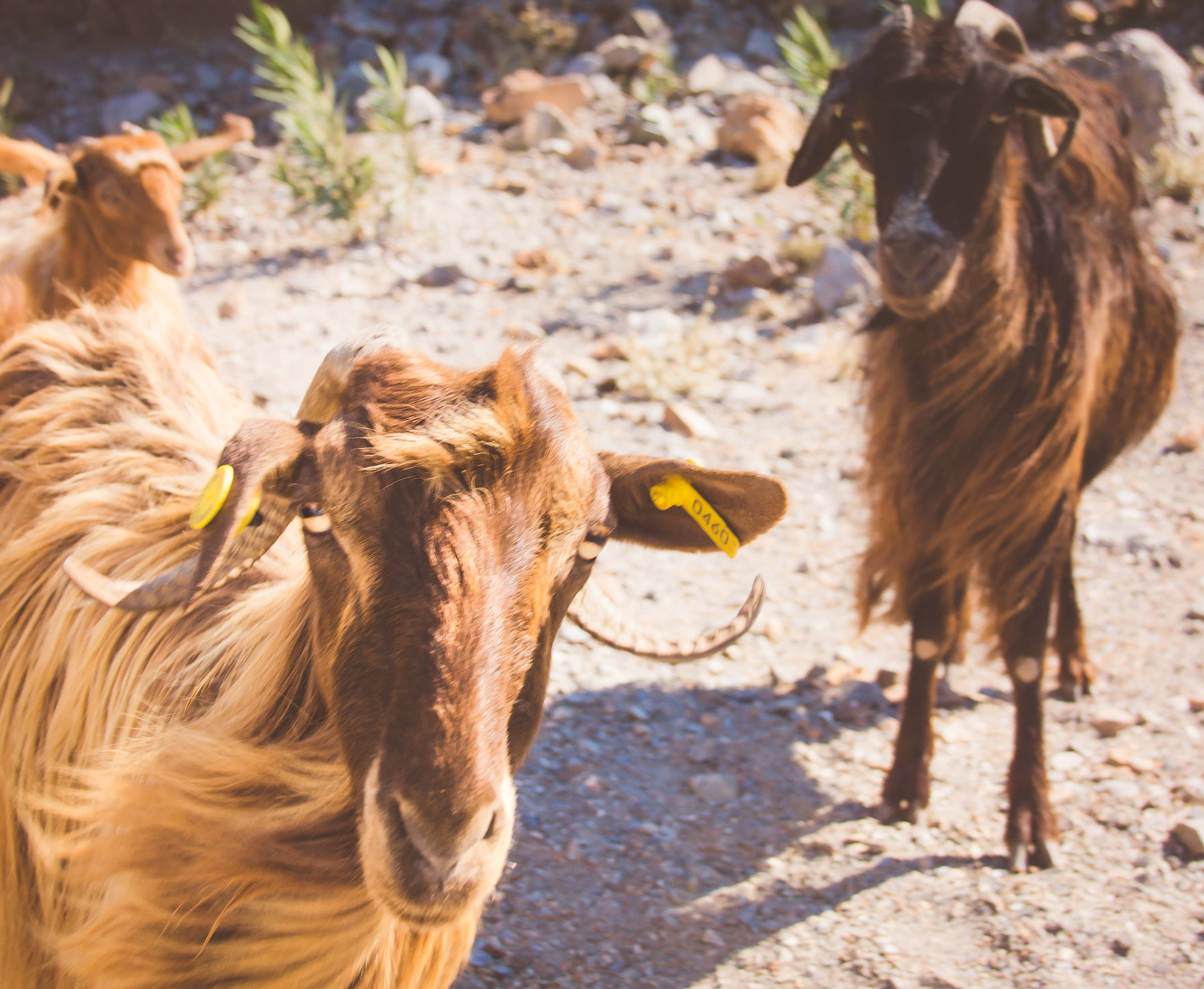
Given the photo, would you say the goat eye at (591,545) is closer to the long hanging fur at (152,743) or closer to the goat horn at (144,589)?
the long hanging fur at (152,743)

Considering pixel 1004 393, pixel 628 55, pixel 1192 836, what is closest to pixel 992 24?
pixel 1004 393

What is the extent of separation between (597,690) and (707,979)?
149cm

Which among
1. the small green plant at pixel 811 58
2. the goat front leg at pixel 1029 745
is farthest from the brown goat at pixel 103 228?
the small green plant at pixel 811 58

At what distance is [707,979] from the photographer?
330 cm

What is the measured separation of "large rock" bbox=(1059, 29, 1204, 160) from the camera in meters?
8.91

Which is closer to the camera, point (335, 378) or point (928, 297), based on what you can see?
point (335, 378)

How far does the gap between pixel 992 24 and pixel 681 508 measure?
2727 millimetres

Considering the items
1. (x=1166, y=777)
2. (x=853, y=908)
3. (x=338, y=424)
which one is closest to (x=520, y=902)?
(x=853, y=908)

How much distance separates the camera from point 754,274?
7789 mm

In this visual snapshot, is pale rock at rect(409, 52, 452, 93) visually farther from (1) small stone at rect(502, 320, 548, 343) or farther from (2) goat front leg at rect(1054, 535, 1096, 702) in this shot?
(2) goat front leg at rect(1054, 535, 1096, 702)

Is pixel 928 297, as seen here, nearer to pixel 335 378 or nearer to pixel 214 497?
pixel 335 378

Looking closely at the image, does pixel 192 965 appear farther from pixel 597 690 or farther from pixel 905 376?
pixel 905 376

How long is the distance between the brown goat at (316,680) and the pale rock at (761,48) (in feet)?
33.7

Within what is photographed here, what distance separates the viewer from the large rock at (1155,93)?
891cm
